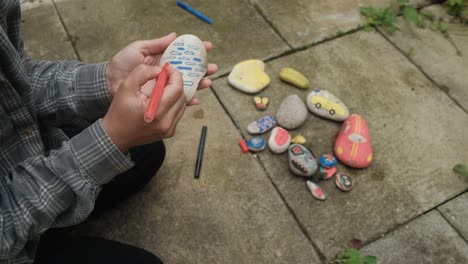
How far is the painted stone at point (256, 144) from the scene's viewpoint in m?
1.74

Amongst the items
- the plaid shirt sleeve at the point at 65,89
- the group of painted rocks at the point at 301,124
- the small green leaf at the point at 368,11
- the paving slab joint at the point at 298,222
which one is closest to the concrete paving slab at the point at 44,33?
the plaid shirt sleeve at the point at 65,89

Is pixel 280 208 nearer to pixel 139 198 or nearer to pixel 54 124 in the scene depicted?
pixel 139 198

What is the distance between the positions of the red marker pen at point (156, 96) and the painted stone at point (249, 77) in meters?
0.95

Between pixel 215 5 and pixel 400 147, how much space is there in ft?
4.31

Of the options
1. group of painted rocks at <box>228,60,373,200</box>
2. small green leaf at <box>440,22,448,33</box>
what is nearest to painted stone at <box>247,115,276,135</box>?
group of painted rocks at <box>228,60,373,200</box>

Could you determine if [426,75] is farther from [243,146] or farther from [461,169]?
[243,146]

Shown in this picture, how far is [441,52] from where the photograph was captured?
2213 mm

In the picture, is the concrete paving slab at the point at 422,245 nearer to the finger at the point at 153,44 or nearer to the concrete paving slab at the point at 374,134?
the concrete paving slab at the point at 374,134

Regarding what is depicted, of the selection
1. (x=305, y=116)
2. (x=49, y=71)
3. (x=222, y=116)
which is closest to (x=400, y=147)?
(x=305, y=116)

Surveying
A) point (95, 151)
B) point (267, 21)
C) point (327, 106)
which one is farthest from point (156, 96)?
point (267, 21)

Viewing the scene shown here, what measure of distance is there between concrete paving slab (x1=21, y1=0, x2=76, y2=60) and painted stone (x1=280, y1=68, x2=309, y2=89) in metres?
1.09

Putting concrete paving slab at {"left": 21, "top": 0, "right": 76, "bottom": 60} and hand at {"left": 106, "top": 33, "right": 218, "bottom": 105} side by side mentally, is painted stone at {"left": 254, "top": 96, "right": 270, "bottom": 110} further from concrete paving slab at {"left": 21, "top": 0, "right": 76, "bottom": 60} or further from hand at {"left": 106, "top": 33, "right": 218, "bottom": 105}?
concrete paving slab at {"left": 21, "top": 0, "right": 76, "bottom": 60}

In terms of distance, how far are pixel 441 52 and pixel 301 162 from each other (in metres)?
1.19

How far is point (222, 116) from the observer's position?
1882mm
